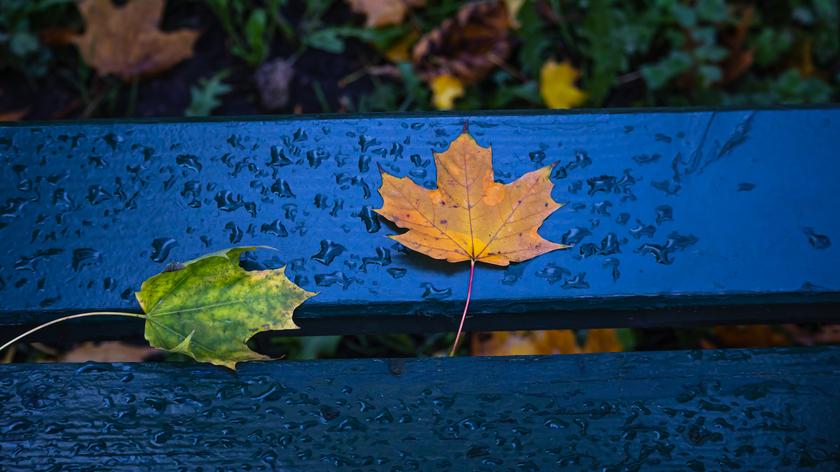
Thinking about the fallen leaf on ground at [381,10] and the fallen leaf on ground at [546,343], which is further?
the fallen leaf on ground at [381,10]

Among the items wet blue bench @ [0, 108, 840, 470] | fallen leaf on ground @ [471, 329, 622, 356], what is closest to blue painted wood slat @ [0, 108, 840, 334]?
wet blue bench @ [0, 108, 840, 470]

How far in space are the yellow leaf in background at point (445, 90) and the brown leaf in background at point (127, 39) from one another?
26.5 inches

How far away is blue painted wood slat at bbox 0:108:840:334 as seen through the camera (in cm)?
90

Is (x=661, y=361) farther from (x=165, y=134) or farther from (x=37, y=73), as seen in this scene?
(x=37, y=73)

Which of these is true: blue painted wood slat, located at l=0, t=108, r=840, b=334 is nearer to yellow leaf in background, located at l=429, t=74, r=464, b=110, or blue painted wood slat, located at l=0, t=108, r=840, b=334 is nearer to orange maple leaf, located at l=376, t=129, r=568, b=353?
orange maple leaf, located at l=376, t=129, r=568, b=353

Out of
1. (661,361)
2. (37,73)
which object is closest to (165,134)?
(661,361)

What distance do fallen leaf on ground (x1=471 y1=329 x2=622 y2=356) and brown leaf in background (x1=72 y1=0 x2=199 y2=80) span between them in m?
1.14

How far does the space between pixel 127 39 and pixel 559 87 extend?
118cm

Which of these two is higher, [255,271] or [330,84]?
[330,84]

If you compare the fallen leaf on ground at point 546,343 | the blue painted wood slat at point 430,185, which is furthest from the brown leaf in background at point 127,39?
the fallen leaf on ground at point 546,343

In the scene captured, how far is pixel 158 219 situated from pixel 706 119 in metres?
0.79

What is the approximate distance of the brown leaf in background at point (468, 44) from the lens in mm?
1910

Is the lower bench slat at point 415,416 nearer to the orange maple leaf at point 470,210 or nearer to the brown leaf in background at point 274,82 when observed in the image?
the orange maple leaf at point 470,210

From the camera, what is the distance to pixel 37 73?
187 cm
